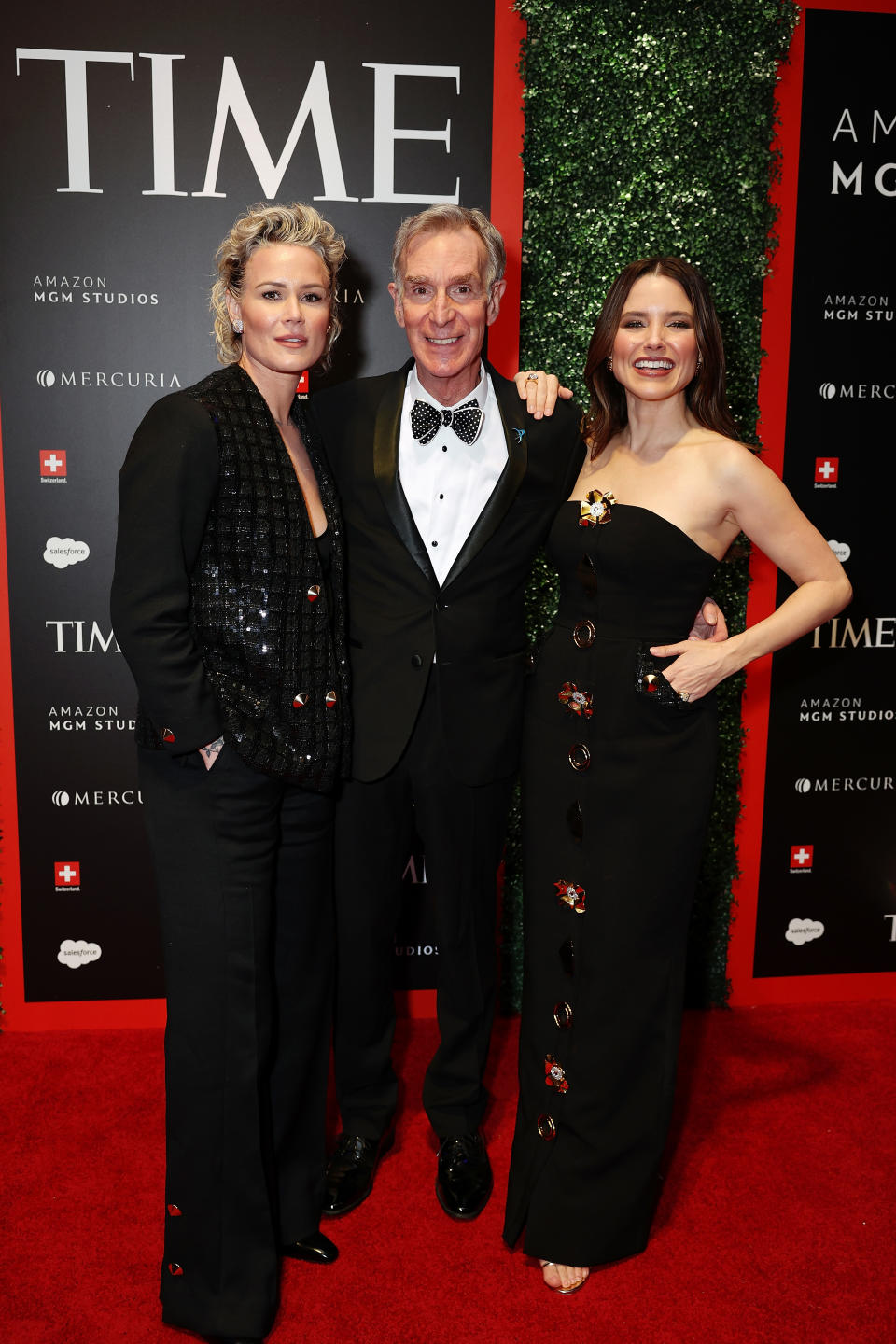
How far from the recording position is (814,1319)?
2.23 m

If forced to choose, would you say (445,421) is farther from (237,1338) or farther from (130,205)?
(237,1338)

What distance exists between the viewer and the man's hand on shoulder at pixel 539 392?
8.29 ft

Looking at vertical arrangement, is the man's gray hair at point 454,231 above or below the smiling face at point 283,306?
above

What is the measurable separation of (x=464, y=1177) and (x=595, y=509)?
5.20ft

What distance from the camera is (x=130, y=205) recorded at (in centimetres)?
305

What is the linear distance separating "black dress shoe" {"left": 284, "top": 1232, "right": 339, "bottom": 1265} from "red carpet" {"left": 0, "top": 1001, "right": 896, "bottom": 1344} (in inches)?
0.9

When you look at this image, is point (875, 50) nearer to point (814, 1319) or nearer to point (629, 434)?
point (629, 434)

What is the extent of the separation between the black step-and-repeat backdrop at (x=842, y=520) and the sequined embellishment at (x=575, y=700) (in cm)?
142

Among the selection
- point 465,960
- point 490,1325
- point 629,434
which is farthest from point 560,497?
point 490,1325

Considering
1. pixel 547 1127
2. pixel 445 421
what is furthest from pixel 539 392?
pixel 547 1127

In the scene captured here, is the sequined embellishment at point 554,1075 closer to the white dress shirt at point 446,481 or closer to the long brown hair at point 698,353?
the white dress shirt at point 446,481

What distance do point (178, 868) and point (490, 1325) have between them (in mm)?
1133

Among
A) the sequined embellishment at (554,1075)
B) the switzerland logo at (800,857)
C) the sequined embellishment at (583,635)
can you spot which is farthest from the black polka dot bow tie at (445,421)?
the switzerland logo at (800,857)

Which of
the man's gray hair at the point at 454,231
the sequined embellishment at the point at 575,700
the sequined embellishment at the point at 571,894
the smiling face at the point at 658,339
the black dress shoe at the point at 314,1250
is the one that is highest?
the man's gray hair at the point at 454,231
